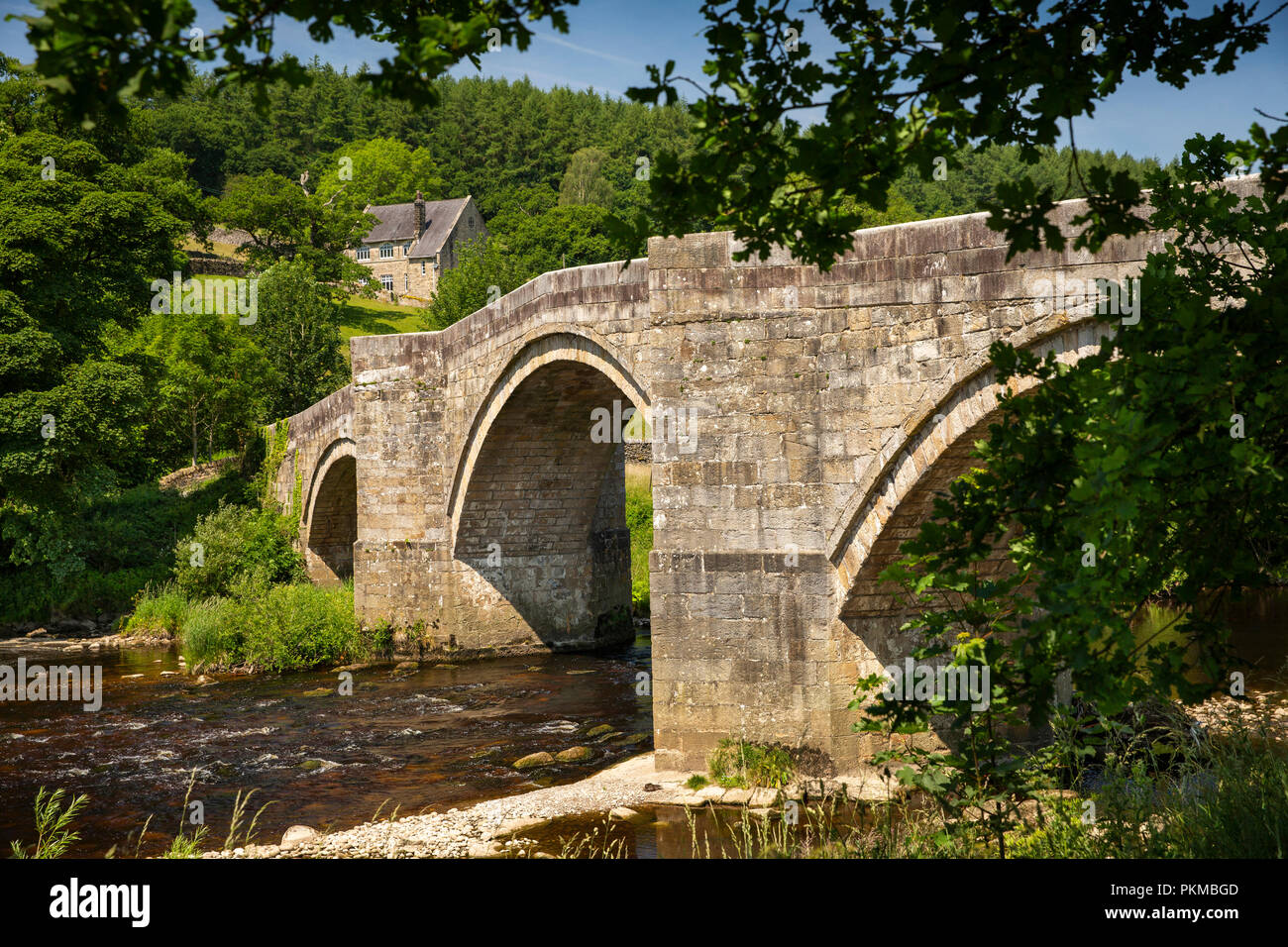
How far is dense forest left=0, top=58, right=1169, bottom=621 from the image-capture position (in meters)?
19.3

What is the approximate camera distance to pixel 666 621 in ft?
32.9

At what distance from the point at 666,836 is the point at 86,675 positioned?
1185 centimetres

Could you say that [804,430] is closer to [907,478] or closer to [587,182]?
[907,478]

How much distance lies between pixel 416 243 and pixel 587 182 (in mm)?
9474

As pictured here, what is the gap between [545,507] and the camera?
1809 cm

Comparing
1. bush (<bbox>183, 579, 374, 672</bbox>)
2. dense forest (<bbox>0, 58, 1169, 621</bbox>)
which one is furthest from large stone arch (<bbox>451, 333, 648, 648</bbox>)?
dense forest (<bbox>0, 58, 1169, 621</bbox>)

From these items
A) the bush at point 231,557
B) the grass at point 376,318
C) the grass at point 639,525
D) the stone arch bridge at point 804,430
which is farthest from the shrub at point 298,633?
the grass at point 376,318

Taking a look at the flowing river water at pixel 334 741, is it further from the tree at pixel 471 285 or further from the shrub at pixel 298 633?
the tree at pixel 471 285

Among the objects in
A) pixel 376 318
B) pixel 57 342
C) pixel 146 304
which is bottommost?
pixel 57 342

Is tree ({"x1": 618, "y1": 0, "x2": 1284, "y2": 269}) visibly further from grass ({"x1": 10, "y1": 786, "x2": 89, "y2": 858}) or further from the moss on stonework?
the moss on stonework

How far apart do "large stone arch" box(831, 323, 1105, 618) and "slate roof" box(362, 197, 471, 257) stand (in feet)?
161

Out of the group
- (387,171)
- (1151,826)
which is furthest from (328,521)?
(387,171)
